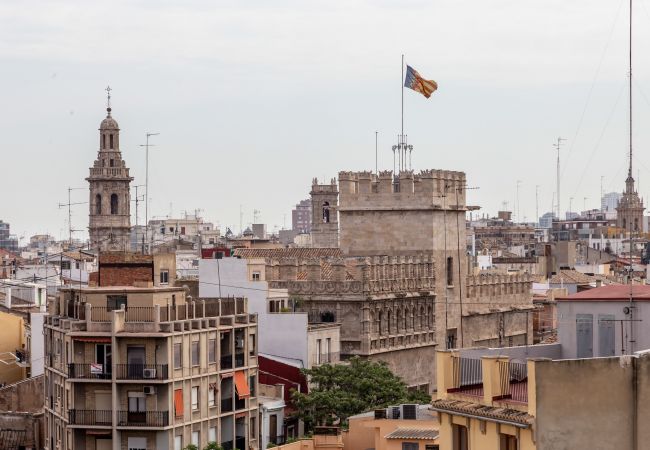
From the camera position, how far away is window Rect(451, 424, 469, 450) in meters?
20.7

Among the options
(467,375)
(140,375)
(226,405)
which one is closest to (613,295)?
(467,375)

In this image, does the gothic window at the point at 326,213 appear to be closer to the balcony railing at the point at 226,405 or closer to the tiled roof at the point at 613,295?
the balcony railing at the point at 226,405

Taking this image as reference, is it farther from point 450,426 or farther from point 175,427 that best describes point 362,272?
point 450,426

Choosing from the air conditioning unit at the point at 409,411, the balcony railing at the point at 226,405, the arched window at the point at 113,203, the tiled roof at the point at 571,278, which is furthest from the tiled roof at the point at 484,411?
the arched window at the point at 113,203

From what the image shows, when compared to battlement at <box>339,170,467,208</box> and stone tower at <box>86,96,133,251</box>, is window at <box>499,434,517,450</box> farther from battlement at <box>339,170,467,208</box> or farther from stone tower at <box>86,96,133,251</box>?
stone tower at <box>86,96,133,251</box>

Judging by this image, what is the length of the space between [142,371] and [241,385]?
4193 mm

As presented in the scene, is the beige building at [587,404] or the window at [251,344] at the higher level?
the beige building at [587,404]

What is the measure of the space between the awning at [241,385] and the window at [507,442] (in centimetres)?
3000

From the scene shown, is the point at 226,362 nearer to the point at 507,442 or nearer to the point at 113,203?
the point at 507,442

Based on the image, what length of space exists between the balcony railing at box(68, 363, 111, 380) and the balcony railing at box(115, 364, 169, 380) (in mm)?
325

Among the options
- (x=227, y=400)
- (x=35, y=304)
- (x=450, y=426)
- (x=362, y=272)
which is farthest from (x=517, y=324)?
(x=450, y=426)

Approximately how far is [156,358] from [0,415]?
568 cm

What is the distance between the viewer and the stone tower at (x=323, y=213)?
12862cm

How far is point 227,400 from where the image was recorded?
160 feet
